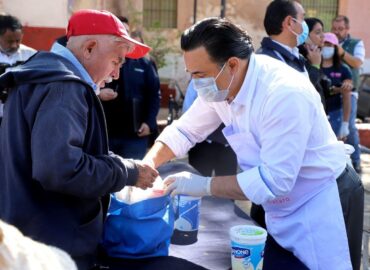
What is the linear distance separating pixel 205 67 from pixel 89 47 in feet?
1.37

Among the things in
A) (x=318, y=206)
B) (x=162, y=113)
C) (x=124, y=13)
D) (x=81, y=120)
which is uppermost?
(x=81, y=120)

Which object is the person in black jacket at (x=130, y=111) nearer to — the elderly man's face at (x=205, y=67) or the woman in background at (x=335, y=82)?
the woman in background at (x=335, y=82)

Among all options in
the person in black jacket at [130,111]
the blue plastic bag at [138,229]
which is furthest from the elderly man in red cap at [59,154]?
the person in black jacket at [130,111]

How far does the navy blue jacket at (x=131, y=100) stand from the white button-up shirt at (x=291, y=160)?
233 cm

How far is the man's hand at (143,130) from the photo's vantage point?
4.64 m

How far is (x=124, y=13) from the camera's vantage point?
12734mm

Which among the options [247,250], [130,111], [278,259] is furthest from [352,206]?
[130,111]

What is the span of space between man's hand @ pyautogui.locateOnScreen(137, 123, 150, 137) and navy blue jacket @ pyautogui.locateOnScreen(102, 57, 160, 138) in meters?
0.03

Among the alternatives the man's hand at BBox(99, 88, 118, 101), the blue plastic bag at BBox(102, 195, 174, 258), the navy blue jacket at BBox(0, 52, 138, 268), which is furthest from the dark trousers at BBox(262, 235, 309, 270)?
the man's hand at BBox(99, 88, 118, 101)

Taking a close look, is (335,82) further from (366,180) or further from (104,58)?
(104,58)

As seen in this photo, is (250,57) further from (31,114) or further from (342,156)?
(31,114)

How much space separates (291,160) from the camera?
202 cm

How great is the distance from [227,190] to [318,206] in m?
0.32

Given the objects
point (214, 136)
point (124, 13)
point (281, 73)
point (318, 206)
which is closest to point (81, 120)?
point (281, 73)
